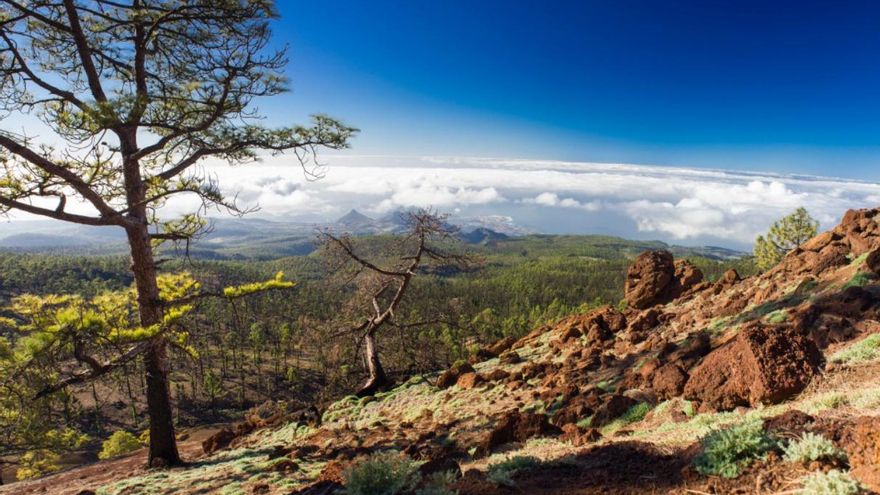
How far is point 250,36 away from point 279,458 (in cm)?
940

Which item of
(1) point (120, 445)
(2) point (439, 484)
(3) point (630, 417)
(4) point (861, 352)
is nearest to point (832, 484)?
(2) point (439, 484)

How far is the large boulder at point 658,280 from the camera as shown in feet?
66.9

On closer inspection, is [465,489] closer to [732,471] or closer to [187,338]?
[732,471]

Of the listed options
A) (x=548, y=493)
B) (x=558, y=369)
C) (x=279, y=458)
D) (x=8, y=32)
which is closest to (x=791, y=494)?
(x=548, y=493)

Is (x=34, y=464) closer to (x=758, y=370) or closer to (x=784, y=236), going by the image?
(x=758, y=370)

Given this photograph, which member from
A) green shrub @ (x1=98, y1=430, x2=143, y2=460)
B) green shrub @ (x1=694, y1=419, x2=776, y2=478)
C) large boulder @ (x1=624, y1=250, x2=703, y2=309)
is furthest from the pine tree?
green shrub @ (x1=98, y1=430, x2=143, y2=460)

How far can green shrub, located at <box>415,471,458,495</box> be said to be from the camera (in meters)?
4.61

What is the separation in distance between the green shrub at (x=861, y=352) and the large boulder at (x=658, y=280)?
43.3ft

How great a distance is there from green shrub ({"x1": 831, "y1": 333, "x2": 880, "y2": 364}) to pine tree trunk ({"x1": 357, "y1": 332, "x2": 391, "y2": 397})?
13464mm

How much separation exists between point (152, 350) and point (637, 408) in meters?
10.3

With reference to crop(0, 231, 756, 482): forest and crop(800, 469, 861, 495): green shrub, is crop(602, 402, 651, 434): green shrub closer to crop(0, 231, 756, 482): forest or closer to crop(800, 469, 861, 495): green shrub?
crop(800, 469, 861, 495): green shrub

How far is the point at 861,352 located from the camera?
22.5 ft

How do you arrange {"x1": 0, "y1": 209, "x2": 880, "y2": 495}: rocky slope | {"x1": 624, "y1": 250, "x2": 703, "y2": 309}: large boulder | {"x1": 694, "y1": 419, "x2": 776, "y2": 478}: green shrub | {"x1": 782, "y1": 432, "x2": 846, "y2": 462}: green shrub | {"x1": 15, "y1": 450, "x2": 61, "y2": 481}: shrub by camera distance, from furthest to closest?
1. {"x1": 15, "y1": 450, "x2": 61, "y2": 481}: shrub
2. {"x1": 624, "y1": 250, "x2": 703, "y2": 309}: large boulder
3. {"x1": 0, "y1": 209, "x2": 880, "y2": 495}: rocky slope
4. {"x1": 694, "y1": 419, "x2": 776, "y2": 478}: green shrub
5. {"x1": 782, "y1": 432, "x2": 846, "y2": 462}: green shrub

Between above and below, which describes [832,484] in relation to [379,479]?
above
